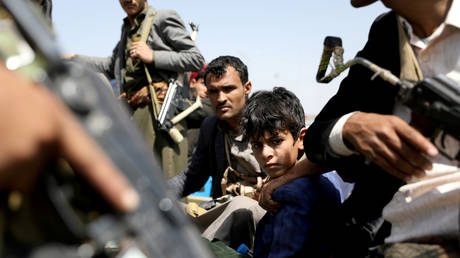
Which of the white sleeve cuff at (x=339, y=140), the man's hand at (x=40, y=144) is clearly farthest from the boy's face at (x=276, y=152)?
the man's hand at (x=40, y=144)

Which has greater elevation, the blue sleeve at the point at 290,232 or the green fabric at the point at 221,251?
the blue sleeve at the point at 290,232

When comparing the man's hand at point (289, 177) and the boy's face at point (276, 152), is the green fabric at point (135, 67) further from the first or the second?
the man's hand at point (289, 177)

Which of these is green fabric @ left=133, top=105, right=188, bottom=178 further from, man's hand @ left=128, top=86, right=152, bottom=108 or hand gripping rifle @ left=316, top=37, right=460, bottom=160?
hand gripping rifle @ left=316, top=37, right=460, bottom=160

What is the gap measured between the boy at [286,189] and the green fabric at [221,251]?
12cm

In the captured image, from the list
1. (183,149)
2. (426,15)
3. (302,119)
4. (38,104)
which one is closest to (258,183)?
(302,119)

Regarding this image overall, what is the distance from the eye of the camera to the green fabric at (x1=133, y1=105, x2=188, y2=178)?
182 inches

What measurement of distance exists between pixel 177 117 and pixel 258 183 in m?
1.41

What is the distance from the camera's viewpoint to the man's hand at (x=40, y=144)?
2.60 feet

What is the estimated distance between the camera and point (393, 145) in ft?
4.95

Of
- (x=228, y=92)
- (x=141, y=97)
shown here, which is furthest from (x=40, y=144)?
(x=141, y=97)

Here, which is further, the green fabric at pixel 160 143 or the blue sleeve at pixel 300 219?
the green fabric at pixel 160 143

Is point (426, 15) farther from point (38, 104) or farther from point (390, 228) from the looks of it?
point (38, 104)

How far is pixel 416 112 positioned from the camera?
1.49m

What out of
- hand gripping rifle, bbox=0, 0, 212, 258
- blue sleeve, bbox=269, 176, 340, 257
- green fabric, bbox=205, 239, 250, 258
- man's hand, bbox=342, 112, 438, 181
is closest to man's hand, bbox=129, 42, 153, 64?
green fabric, bbox=205, 239, 250, 258
